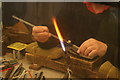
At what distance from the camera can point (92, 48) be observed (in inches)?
23.5

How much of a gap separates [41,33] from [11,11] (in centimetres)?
18

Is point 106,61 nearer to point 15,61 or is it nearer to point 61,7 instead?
point 61,7

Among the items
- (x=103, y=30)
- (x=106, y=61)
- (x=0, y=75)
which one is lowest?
(x=0, y=75)

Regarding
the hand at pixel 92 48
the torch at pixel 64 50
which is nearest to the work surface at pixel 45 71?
the torch at pixel 64 50

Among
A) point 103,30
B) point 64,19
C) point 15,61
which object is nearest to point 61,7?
point 64,19

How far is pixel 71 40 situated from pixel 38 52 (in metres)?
0.16

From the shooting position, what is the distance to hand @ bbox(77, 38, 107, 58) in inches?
23.5

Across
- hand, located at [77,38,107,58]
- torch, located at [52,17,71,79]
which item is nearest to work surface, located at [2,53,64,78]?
torch, located at [52,17,71,79]

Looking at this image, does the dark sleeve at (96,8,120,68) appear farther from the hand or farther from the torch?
the torch

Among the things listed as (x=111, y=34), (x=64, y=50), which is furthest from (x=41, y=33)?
(x=111, y=34)

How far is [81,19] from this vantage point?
620 millimetres

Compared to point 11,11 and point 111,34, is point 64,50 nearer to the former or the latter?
point 111,34

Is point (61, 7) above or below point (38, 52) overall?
above

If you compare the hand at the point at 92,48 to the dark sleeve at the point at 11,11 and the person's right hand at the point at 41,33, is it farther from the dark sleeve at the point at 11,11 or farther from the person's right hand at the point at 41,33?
the dark sleeve at the point at 11,11
